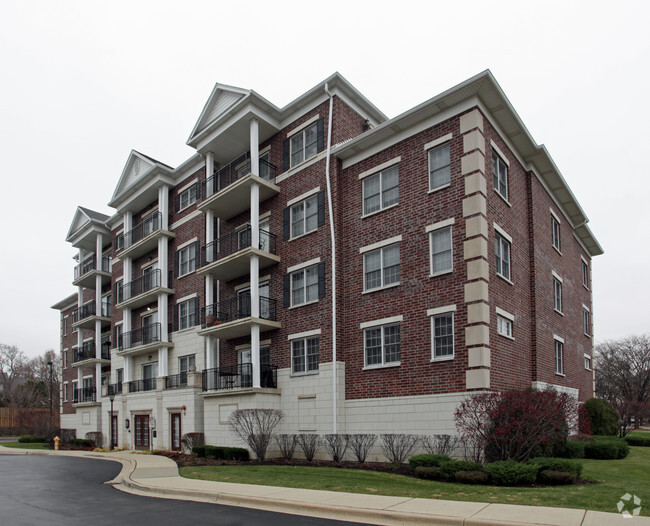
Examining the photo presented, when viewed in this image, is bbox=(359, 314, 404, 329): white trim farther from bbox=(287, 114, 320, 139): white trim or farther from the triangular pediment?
the triangular pediment

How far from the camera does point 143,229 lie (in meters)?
36.2

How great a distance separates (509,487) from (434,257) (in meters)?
8.87

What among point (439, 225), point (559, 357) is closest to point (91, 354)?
point (439, 225)

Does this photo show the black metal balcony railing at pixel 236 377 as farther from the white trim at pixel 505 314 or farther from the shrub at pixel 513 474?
the shrub at pixel 513 474

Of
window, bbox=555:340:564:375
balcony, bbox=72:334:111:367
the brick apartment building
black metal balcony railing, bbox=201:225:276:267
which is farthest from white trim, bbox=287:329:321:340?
balcony, bbox=72:334:111:367

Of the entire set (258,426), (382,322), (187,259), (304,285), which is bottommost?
(258,426)

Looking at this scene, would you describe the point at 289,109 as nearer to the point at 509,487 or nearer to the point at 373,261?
the point at 373,261

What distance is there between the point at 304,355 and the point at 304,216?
19.7 feet

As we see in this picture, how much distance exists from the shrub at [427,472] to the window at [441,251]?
6795 mm

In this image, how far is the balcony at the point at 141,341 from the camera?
3234cm

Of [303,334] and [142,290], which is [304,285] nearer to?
[303,334]

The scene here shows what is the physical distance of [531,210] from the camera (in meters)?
23.9

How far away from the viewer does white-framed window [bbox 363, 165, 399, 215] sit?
71.5ft

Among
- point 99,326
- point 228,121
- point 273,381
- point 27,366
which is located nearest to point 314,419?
point 273,381
